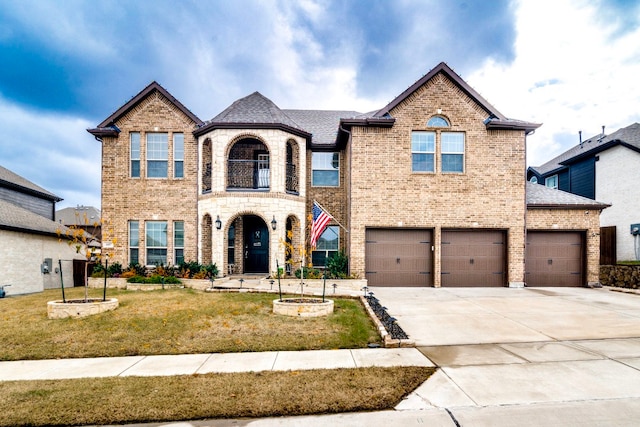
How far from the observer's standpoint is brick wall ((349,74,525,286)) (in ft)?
43.5

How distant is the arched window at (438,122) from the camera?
44.2ft

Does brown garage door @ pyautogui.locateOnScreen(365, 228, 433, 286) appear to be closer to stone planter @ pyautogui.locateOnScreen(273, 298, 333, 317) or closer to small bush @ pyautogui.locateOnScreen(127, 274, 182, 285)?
stone planter @ pyautogui.locateOnScreen(273, 298, 333, 317)

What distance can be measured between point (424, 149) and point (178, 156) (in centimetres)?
1091

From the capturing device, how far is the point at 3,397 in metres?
4.29

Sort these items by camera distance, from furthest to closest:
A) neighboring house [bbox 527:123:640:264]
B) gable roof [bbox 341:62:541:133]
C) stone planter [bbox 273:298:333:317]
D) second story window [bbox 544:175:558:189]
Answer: second story window [bbox 544:175:558:189] < neighboring house [bbox 527:123:640:264] < gable roof [bbox 341:62:541:133] < stone planter [bbox 273:298:333:317]

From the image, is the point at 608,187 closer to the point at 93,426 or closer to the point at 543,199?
the point at 543,199

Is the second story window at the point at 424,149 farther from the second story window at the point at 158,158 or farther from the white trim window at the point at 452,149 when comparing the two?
the second story window at the point at 158,158

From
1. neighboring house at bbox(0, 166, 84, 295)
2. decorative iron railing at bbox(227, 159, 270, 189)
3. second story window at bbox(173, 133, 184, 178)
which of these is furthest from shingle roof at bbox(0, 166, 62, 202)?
decorative iron railing at bbox(227, 159, 270, 189)

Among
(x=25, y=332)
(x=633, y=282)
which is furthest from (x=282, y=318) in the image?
(x=633, y=282)

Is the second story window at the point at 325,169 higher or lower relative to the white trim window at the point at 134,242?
higher

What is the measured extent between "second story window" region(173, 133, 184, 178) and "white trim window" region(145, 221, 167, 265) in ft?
7.72

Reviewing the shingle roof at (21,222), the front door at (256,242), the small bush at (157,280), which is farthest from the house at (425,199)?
the shingle roof at (21,222)

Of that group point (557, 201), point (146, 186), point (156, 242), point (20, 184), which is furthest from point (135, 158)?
point (557, 201)

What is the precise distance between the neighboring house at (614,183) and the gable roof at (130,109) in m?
20.7
